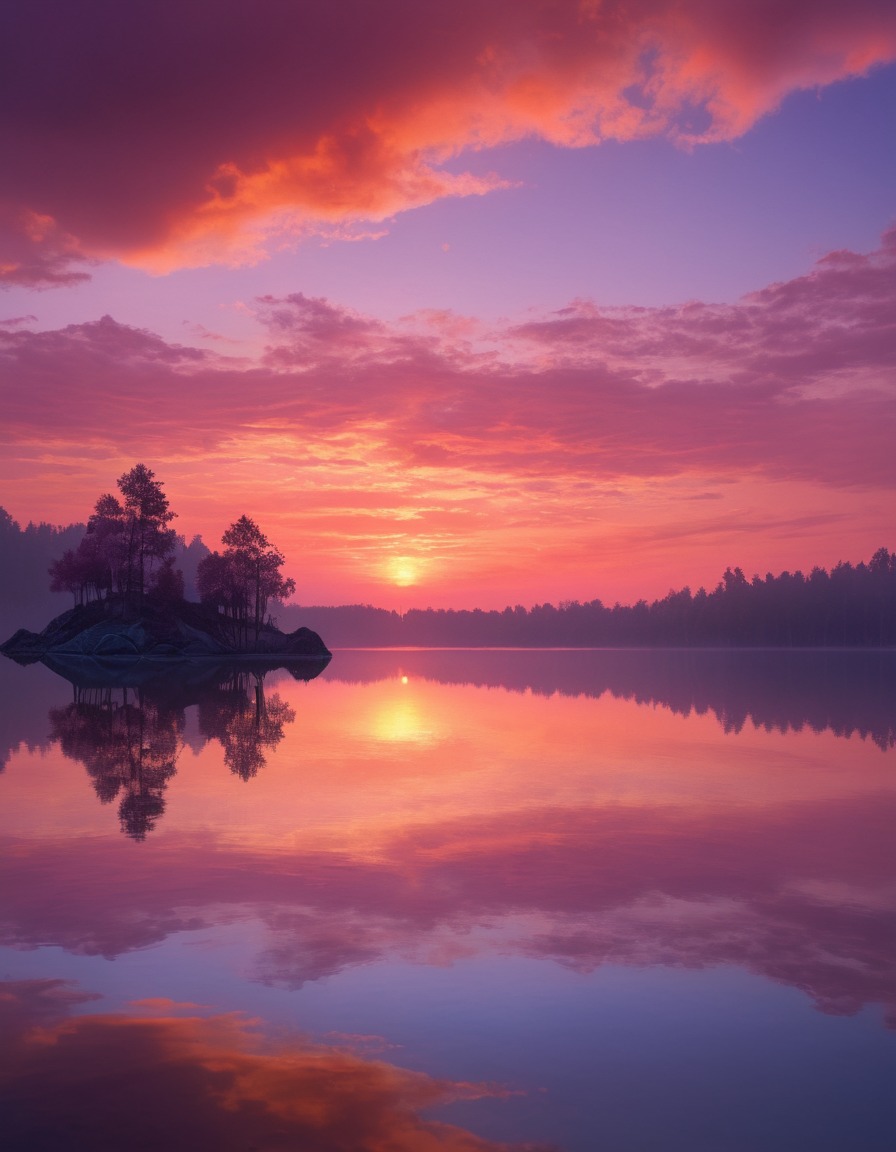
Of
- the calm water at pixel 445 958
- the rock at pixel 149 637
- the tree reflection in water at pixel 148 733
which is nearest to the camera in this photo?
the calm water at pixel 445 958

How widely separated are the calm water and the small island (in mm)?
86614

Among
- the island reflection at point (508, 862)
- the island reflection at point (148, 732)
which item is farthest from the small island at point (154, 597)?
the island reflection at point (508, 862)

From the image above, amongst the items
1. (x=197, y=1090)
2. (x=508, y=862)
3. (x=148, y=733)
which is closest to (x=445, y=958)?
(x=197, y=1090)

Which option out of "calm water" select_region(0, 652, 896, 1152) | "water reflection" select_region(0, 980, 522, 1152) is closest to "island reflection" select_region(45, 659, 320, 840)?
"calm water" select_region(0, 652, 896, 1152)

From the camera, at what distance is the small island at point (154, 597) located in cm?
10294

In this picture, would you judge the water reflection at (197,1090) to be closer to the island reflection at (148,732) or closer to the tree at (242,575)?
the island reflection at (148,732)

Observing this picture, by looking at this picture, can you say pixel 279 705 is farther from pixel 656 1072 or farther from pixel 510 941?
pixel 656 1072

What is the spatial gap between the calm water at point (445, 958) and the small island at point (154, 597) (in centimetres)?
8661

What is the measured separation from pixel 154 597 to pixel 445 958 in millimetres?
107333

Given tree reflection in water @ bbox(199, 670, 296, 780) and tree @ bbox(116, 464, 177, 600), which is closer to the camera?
tree reflection in water @ bbox(199, 670, 296, 780)

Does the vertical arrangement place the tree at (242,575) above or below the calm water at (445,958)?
above

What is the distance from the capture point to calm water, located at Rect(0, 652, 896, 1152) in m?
6.07

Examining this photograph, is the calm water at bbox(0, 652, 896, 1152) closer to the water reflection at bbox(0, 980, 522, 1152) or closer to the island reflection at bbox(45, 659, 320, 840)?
the water reflection at bbox(0, 980, 522, 1152)

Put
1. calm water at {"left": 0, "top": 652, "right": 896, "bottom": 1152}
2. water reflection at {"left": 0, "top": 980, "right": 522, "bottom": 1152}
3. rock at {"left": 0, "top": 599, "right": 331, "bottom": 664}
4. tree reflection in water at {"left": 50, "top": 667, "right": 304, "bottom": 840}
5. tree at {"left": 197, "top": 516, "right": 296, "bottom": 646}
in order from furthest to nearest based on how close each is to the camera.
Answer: tree at {"left": 197, "top": 516, "right": 296, "bottom": 646}
rock at {"left": 0, "top": 599, "right": 331, "bottom": 664}
tree reflection in water at {"left": 50, "top": 667, "right": 304, "bottom": 840}
calm water at {"left": 0, "top": 652, "right": 896, "bottom": 1152}
water reflection at {"left": 0, "top": 980, "right": 522, "bottom": 1152}
